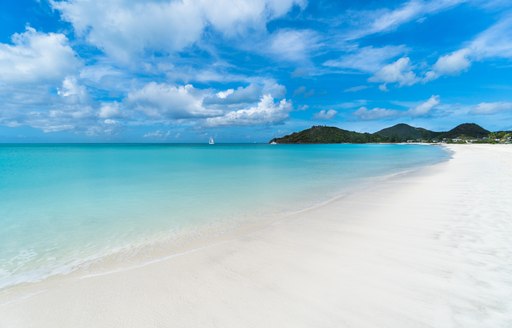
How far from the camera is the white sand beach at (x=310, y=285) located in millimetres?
3316

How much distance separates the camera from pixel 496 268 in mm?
4344

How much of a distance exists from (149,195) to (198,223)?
645cm

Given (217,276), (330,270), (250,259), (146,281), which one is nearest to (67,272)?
(146,281)

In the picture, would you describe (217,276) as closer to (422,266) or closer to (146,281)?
(146,281)

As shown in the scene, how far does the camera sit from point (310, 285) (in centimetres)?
407

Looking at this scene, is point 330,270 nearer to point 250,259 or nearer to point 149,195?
point 250,259

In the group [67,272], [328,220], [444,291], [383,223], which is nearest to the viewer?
[444,291]

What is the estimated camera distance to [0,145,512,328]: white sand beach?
3316 mm

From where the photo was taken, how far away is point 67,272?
5.22 m

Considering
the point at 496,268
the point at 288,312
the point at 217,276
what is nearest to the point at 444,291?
the point at 496,268

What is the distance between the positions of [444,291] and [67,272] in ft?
22.8

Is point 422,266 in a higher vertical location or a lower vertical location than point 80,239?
higher

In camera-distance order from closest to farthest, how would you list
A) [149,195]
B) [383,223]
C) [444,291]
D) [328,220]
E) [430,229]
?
1. [444,291]
2. [430,229]
3. [383,223]
4. [328,220]
5. [149,195]

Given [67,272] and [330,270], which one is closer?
[330,270]
